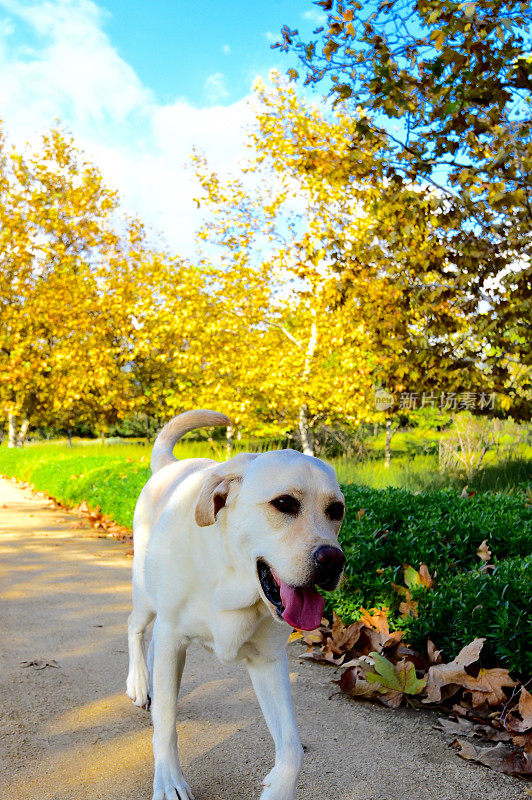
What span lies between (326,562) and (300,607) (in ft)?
0.70

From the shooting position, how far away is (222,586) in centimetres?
237

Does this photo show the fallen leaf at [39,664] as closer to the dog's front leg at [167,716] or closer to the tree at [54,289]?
the dog's front leg at [167,716]

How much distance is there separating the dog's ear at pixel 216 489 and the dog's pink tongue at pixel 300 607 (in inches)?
13.4

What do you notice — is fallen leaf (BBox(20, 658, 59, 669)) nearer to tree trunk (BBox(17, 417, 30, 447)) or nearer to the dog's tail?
the dog's tail

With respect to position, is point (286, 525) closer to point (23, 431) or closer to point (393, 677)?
point (393, 677)

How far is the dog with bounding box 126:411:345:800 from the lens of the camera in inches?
84.4

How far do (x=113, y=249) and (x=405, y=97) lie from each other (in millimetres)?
17177

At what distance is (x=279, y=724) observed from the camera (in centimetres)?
235

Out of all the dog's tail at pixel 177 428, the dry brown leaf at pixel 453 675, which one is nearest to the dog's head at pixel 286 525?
the dog's tail at pixel 177 428

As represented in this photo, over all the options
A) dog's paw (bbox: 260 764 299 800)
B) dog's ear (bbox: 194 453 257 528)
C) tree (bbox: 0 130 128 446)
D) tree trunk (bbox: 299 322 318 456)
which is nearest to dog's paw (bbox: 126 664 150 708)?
dog's paw (bbox: 260 764 299 800)

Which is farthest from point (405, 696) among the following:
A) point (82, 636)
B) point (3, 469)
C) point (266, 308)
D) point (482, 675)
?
point (3, 469)

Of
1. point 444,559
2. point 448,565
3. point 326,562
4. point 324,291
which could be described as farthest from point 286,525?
point 324,291

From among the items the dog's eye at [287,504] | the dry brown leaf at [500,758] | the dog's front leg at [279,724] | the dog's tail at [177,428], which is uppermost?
the dog's tail at [177,428]

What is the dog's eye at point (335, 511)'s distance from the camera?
7.28 feet
